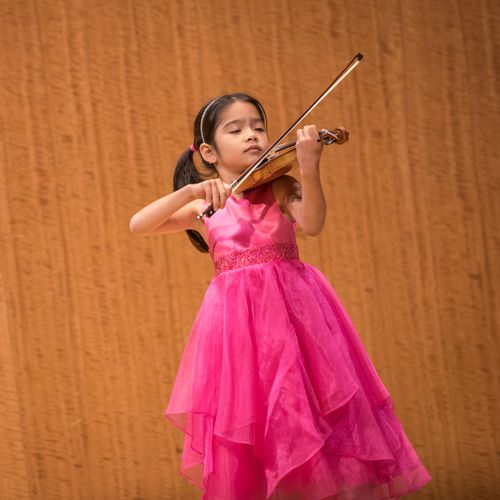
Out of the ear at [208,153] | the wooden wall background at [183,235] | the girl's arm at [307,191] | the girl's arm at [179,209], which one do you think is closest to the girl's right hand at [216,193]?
the girl's arm at [179,209]

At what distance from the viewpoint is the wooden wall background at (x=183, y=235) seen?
273cm

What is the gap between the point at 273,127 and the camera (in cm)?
279

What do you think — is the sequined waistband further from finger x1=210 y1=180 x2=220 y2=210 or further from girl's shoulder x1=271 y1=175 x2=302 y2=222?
finger x1=210 y1=180 x2=220 y2=210

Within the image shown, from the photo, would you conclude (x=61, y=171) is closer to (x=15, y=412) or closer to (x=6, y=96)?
(x=6, y=96)

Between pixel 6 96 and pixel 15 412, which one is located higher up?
pixel 6 96

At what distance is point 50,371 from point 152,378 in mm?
355

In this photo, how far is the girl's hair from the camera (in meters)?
1.96

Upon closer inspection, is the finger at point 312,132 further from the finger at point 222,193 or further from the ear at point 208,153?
the ear at point 208,153

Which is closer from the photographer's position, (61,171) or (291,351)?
(291,351)

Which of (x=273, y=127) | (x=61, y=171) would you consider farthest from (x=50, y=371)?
(x=273, y=127)

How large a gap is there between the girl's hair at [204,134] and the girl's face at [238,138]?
2 centimetres

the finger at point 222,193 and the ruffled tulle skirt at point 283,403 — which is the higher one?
the finger at point 222,193

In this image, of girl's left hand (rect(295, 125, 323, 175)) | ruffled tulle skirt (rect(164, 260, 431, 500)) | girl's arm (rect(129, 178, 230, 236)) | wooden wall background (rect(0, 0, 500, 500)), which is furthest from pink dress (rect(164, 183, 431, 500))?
wooden wall background (rect(0, 0, 500, 500))

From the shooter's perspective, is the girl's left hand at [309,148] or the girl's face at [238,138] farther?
the girl's face at [238,138]
